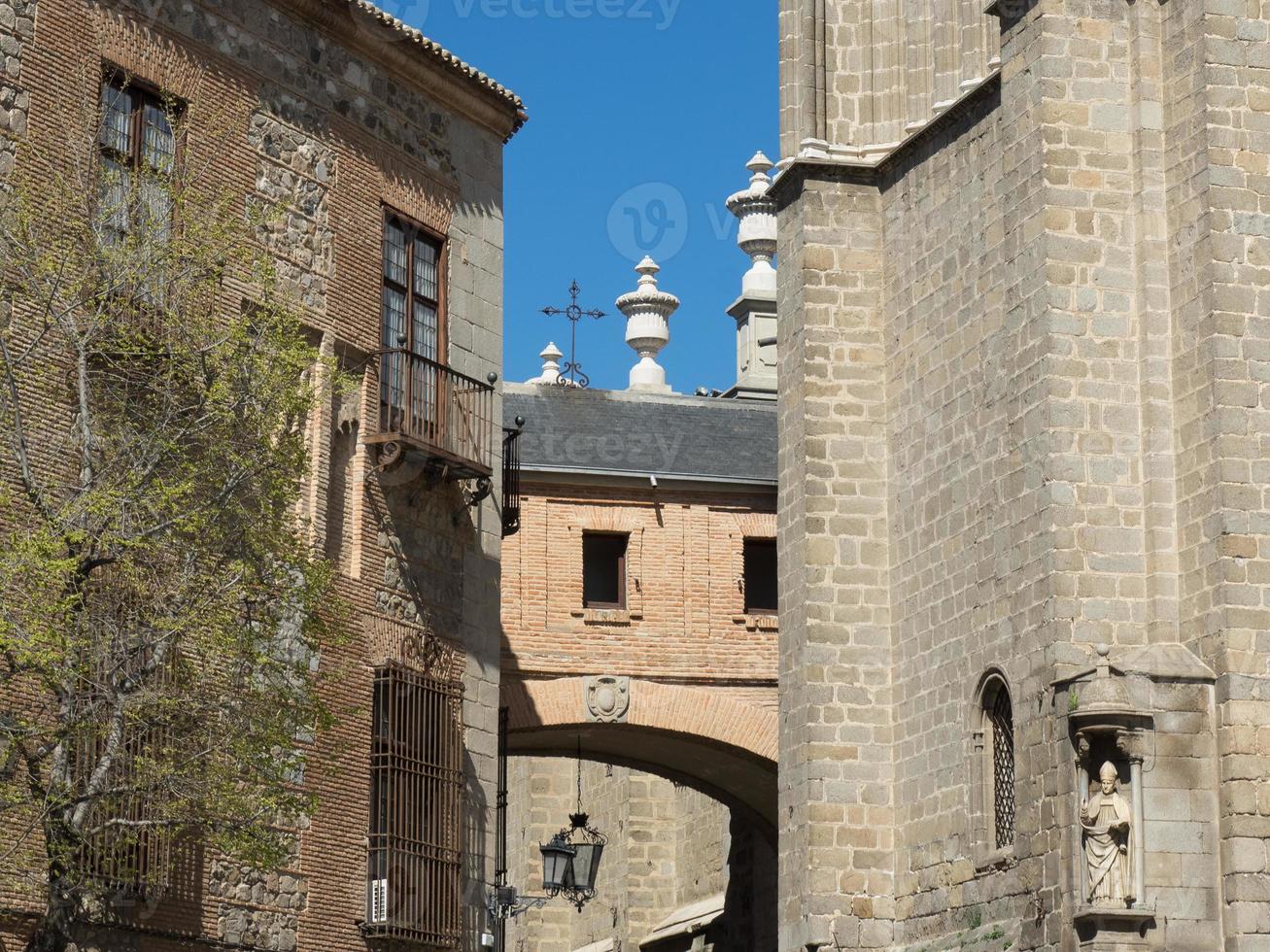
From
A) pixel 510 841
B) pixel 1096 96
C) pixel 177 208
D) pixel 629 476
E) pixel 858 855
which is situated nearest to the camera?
pixel 177 208

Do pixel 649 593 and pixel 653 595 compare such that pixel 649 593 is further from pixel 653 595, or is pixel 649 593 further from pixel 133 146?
pixel 133 146

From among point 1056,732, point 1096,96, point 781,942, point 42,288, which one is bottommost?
point 781,942

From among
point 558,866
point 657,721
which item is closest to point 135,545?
point 558,866

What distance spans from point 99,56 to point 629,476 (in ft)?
Result: 33.7

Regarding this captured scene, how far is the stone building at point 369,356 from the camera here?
22.5m

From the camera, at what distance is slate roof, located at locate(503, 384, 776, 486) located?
1229 inches

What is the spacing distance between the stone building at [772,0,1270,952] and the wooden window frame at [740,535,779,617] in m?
5.56

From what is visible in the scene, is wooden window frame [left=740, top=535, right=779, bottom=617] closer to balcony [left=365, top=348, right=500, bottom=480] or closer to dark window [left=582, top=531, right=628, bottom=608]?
dark window [left=582, top=531, right=628, bottom=608]

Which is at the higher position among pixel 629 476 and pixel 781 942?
pixel 629 476

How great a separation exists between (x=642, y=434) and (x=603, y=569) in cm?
219

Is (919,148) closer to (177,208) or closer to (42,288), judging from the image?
(177,208)

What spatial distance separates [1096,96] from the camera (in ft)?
72.4

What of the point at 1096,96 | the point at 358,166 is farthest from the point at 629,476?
the point at 1096,96

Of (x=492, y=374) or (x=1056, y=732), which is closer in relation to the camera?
(x=1056, y=732)
